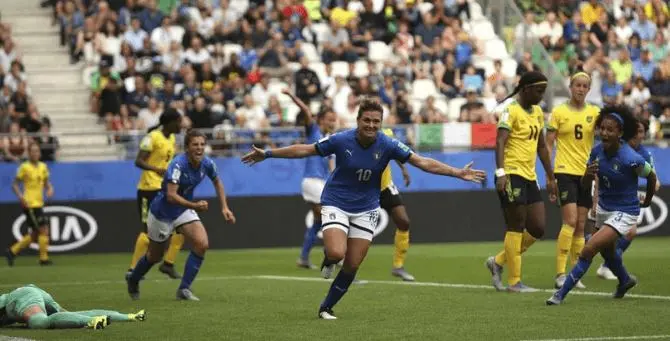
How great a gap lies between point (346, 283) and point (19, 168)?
13.3 metres

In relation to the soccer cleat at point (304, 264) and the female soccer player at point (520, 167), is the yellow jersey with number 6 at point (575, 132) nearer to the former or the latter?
the female soccer player at point (520, 167)

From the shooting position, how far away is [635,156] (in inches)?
578

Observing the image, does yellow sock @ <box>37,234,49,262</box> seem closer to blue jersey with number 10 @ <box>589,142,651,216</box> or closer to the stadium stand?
the stadium stand

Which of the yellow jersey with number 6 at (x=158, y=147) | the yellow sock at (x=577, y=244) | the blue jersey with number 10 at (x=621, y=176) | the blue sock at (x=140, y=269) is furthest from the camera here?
the yellow jersey with number 6 at (x=158, y=147)

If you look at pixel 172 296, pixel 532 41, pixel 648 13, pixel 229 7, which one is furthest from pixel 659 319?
pixel 648 13

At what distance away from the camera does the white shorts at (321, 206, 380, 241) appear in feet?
45.1

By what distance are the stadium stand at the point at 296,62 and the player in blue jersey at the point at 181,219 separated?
1073 cm

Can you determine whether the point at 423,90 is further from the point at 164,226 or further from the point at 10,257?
the point at 164,226

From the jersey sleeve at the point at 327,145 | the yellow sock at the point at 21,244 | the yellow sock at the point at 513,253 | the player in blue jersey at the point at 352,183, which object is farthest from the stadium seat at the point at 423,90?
the jersey sleeve at the point at 327,145

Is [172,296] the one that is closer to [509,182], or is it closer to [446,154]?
[509,182]

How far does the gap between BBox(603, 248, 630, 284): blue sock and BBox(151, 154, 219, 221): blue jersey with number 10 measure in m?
4.80

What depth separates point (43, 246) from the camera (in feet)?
81.5

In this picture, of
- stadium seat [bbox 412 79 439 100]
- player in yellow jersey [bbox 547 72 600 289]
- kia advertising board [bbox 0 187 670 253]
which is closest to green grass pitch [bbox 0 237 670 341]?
player in yellow jersey [bbox 547 72 600 289]

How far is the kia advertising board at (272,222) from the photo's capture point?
26.9 metres
